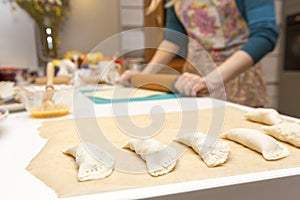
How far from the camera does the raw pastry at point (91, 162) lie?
31 cm

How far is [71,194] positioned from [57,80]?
97 cm

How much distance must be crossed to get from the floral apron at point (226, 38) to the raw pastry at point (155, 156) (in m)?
0.85

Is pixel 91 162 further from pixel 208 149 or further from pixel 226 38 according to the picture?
pixel 226 38

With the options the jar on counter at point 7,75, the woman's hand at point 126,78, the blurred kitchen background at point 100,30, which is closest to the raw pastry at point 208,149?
the woman's hand at point 126,78

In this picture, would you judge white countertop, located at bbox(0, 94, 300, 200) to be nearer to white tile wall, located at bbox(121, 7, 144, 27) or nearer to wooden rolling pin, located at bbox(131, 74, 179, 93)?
wooden rolling pin, located at bbox(131, 74, 179, 93)

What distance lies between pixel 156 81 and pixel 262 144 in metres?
0.57

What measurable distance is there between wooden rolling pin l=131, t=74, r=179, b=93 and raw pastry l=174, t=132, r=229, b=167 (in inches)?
19.9

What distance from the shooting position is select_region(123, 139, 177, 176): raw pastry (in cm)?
32

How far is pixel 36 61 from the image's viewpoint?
207cm

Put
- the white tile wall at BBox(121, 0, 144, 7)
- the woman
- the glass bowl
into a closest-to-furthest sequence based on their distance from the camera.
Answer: the glass bowl
the woman
the white tile wall at BBox(121, 0, 144, 7)

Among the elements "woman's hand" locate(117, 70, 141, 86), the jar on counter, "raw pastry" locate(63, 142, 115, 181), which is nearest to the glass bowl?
"raw pastry" locate(63, 142, 115, 181)

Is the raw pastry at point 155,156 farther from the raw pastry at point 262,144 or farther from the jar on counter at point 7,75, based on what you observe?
the jar on counter at point 7,75

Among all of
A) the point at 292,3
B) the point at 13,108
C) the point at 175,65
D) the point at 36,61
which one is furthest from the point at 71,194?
the point at 292,3

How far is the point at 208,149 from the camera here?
36 centimetres
